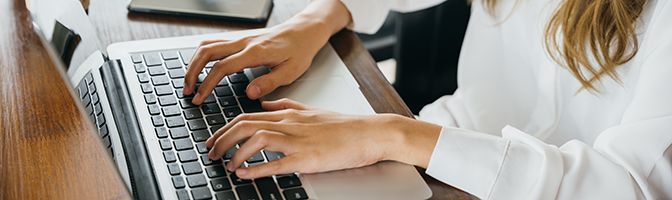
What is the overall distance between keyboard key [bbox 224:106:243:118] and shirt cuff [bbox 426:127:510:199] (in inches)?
8.3

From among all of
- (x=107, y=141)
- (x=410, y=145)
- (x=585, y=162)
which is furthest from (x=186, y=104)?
(x=585, y=162)

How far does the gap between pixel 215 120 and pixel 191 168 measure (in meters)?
0.10

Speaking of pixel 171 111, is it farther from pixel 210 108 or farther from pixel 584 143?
pixel 584 143

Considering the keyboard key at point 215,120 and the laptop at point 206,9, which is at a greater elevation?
the laptop at point 206,9

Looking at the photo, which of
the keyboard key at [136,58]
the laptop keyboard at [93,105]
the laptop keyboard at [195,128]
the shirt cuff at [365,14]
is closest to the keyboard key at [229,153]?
the laptop keyboard at [195,128]

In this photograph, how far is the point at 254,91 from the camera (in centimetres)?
101

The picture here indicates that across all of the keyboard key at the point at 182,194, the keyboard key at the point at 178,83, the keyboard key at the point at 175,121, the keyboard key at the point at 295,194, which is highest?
the keyboard key at the point at 178,83

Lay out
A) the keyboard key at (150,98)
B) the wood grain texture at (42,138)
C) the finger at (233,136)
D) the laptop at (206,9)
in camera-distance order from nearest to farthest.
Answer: the wood grain texture at (42,138) → the finger at (233,136) → the keyboard key at (150,98) → the laptop at (206,9)

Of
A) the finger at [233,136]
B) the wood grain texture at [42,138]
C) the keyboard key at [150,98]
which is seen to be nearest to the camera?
the wood grain texture at [42,138]

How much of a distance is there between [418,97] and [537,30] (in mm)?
939

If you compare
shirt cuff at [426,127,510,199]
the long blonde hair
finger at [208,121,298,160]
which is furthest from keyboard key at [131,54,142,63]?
the long blonde hair

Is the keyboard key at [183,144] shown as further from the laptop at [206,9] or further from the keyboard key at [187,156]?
the laptop at [206,9]

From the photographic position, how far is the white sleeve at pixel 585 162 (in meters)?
0.89

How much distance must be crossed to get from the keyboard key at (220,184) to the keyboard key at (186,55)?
0.24 meters
